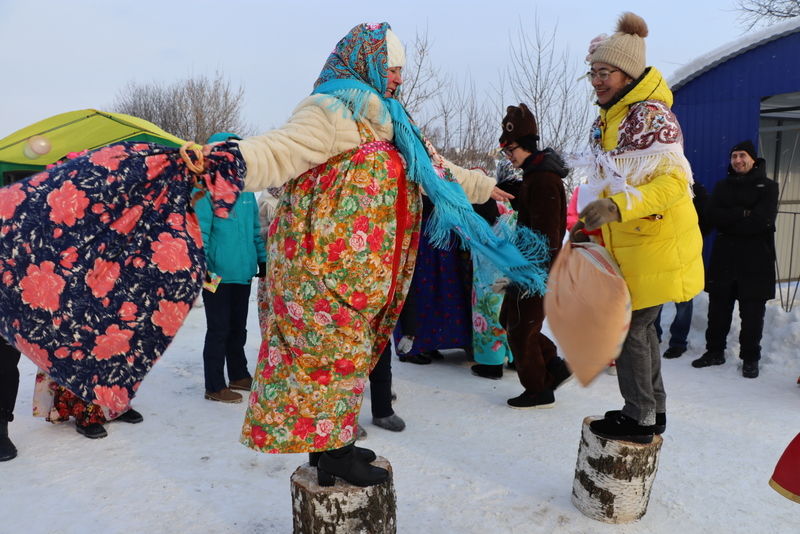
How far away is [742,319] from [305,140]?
4.39 m

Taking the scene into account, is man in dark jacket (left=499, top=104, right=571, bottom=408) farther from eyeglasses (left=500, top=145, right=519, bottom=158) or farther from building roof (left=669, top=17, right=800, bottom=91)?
building roof (left=669, top=17, right=800, bottom=91)

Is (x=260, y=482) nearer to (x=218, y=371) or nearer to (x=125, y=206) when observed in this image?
(x=218, y=371)

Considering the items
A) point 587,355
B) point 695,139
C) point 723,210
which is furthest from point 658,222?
point 695,139

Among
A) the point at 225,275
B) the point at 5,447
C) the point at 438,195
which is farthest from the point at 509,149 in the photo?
the point at 5,447

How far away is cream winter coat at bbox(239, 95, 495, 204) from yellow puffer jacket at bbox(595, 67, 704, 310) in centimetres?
104

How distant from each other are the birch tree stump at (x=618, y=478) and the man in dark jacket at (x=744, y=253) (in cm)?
275

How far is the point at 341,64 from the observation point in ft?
7.24

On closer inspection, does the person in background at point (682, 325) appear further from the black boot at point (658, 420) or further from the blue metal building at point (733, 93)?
the black boot at point (658, 420)

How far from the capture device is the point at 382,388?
3822 mm

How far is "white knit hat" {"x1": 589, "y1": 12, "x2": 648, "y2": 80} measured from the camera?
8.29 feet

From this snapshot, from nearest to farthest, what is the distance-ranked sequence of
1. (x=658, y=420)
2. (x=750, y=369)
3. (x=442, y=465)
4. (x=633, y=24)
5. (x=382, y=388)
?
(x=633, y=24) → (x=658, y=420) → (x=442, y=465) → (x=382, y=388) → (x=750, y=369)

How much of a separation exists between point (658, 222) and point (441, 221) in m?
0.94

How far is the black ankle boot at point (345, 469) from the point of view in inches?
90.6

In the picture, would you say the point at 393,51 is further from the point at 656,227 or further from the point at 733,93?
the point at 733,93
